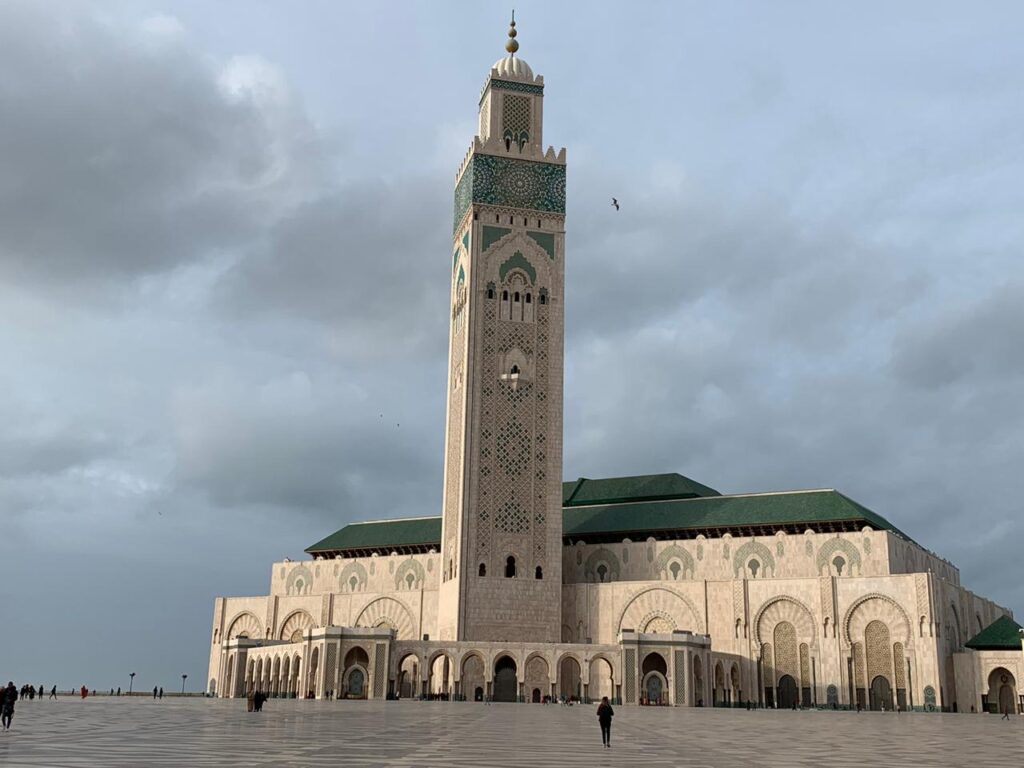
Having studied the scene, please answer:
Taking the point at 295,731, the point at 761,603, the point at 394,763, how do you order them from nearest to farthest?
the point at 394,763 < the point at 295,731 < the point at 761,603

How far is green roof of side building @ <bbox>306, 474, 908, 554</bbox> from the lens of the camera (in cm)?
5288

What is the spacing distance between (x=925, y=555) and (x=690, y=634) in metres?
15.3

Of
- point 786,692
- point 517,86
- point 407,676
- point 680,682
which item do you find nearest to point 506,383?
point 407,676

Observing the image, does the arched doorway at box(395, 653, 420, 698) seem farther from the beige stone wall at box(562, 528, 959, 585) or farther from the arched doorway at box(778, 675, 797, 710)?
the arched doorway at box(778, 675, 797, 710)

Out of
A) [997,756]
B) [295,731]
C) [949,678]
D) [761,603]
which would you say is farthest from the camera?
[761,603]

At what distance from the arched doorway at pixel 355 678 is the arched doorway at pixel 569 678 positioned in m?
8.63

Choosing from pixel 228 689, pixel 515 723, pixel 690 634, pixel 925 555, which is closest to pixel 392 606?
pixel 228 689

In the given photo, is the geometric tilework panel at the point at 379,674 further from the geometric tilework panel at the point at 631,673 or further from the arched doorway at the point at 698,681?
the arched doorway at the point at 698,681

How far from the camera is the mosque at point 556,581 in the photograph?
155ft

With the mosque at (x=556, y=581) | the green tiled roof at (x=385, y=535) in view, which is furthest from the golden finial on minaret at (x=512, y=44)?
the green tiled roof at (x=385, y=535)

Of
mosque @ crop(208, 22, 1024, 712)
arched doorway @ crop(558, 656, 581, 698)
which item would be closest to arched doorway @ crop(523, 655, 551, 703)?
mosque @ crop(208, 22, 1024, 712)

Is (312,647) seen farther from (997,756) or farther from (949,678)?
(997,756)

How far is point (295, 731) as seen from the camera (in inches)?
794

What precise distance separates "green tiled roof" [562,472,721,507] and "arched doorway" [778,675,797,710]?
41.6 ft
